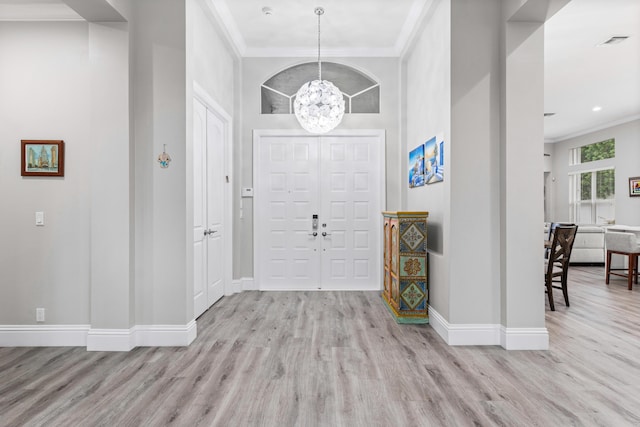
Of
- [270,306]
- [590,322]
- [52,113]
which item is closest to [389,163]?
[270,306]

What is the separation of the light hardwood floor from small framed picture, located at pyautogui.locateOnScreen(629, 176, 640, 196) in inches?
223

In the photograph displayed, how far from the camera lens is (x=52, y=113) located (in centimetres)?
317

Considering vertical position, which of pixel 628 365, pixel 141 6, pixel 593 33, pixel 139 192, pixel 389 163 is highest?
pixel 593 33

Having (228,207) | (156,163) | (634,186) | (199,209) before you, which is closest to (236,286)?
(228,207)

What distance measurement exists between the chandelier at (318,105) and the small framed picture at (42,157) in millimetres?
2531

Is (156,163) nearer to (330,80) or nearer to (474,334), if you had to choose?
(330,80)

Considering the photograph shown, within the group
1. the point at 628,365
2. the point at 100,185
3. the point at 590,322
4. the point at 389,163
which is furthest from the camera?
the point at 389,163

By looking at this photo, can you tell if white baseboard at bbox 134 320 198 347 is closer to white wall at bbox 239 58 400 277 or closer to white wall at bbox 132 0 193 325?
white wall at bbox 132 0 193 325

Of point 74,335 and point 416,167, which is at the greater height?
point 416,167

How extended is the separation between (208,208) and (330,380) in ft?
8.52

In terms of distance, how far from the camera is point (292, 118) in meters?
5.27

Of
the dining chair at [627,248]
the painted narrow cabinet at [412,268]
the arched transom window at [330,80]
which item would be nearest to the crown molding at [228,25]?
the arched transom window at [330,80]

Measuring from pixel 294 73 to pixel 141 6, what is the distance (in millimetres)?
2523

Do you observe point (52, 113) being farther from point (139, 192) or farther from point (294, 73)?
point (294, 73)
